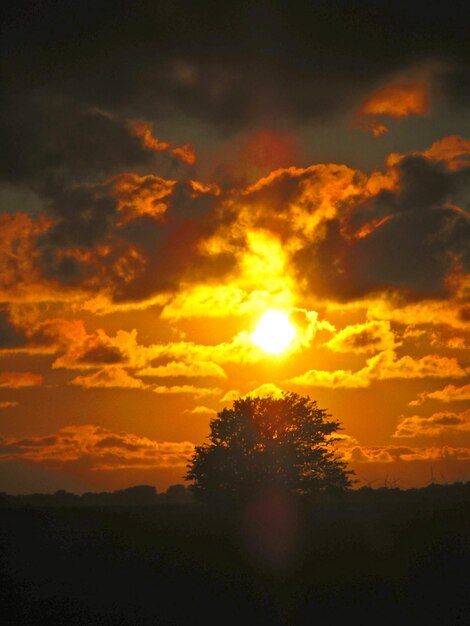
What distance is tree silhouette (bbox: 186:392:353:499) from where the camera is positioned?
3841 inches

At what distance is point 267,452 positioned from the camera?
3868 inches

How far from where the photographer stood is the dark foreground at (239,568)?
161ft

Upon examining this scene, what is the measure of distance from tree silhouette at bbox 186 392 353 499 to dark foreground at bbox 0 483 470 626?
27.6 ft

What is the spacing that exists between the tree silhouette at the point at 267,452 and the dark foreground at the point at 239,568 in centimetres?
841

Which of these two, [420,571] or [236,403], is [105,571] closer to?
[420,571]

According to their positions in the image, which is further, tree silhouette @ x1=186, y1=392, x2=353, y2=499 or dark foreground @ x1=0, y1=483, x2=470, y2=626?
tree silhouette @ x1=186, y1=392, x2=353, y2=499

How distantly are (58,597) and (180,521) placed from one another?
107 feet

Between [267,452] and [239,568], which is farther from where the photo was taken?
[267,452]

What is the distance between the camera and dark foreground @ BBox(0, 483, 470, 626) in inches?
1935

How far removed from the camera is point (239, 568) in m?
60.7

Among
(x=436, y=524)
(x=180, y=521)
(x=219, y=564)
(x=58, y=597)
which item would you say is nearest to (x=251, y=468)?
(x=180, y=521)

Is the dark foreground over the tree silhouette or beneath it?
beneath

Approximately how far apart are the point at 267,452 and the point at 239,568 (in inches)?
1485

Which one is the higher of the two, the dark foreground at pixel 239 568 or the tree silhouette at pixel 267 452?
the tree silhouette at pixel 267 452
